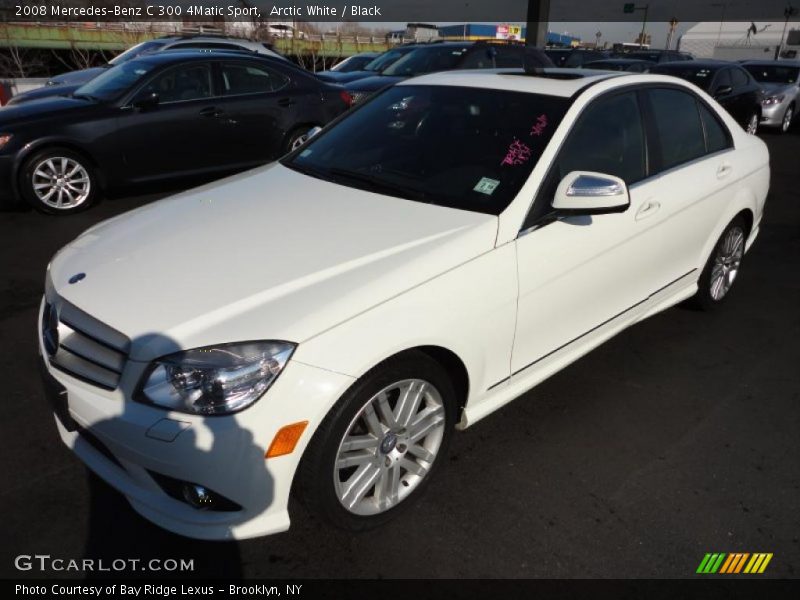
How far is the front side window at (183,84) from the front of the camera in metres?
6.68

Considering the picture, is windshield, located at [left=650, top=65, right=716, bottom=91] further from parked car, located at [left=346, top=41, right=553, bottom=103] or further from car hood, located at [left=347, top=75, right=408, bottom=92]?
car hood, located at [left=347, top=75, right=408, bottom=92]

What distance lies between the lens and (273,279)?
7.27ft

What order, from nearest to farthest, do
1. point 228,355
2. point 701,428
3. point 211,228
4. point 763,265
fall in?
point 228,355, point 211,228, point 701,428, point 763,265

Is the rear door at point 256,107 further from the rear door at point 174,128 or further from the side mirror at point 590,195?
the side mirror at point 590,195

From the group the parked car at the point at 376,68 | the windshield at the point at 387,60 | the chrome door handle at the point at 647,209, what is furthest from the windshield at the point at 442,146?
the windshield at the point at 387,60

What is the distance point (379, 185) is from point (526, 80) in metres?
1.04

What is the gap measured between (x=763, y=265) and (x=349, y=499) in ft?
15.7

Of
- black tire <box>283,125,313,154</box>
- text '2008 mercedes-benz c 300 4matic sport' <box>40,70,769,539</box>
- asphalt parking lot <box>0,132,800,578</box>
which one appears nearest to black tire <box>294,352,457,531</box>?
text '2008 mercedes-benz c 300 4matic sport' <box>40,70,769,539</box>

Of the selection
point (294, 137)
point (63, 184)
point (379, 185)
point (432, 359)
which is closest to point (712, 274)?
point (379, 185)

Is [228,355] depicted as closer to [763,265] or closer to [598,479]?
[598,479]

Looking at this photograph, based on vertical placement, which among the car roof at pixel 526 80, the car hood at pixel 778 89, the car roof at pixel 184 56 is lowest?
the car hood at pixel 778 89

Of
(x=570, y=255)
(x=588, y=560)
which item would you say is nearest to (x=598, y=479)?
(x=588, y=560)

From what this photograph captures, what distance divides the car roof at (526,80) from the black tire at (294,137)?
4009 mm

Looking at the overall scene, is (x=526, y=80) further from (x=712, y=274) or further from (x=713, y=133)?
(x=712, y=274)
